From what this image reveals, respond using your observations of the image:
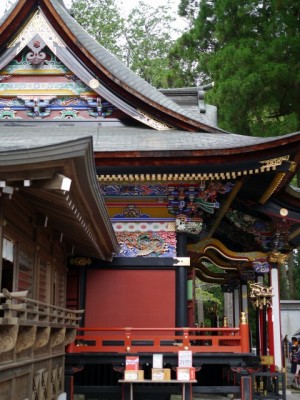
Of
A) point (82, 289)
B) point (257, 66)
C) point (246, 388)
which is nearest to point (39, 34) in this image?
point (82, 289)

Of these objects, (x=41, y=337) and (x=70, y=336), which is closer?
(x=41, y=337)

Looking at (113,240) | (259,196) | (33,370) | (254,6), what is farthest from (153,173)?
(254,6)

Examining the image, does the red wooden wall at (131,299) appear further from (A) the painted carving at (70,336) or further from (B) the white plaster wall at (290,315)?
(B) the white plaster wall at (290,315)

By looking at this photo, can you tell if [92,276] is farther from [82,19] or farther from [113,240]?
[82,19]

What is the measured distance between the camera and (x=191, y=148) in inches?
470

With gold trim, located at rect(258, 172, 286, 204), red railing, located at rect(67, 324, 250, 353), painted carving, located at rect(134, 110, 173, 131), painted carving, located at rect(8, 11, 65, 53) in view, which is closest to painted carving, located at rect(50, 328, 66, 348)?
red railing, located at rect(67, 324, 250, 353)

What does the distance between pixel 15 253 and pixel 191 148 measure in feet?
16.4

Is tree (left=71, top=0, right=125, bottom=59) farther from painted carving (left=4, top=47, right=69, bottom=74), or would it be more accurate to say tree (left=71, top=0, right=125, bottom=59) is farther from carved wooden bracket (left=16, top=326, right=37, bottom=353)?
carved wooden bracket (left=16, top=326, right=37, bottom=353)

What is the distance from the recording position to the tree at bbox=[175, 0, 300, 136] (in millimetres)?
21359

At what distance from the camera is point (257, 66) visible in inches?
Result: 850

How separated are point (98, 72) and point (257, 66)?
9.22m

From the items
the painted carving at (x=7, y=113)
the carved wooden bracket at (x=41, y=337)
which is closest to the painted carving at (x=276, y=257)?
the painted carving at (x=7, y=113)

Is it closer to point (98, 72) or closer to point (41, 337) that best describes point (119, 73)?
point (98, 72)

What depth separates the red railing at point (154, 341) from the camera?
1127 cm
